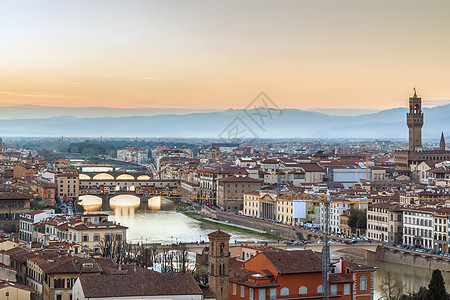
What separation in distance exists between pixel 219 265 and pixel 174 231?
18.2 m

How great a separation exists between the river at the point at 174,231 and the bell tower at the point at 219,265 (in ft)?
20.1

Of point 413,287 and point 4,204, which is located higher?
point 4,204

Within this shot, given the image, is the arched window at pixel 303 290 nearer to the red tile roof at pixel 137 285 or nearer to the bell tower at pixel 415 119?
the red tile roof at pixel 137 285

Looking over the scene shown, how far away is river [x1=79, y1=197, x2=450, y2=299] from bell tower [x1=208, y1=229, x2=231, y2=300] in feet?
20.1

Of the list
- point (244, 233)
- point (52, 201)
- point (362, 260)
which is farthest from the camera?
point (52, 201)

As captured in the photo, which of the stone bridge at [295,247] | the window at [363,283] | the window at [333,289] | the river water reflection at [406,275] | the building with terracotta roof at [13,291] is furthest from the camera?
the stone bridge at [295,247]

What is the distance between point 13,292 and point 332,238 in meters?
16.9

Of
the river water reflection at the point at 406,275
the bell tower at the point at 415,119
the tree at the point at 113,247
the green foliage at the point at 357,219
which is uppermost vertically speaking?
the bell tower at the point at 415,119

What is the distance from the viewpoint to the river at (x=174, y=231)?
78.8 ft

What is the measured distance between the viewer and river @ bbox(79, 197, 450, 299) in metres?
24.0

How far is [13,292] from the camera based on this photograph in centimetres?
1426

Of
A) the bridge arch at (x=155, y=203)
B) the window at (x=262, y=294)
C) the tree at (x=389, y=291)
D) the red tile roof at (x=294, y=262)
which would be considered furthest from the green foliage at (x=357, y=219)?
the window at (x=262, y=294)

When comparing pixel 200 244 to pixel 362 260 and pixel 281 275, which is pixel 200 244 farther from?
pixel 281 275

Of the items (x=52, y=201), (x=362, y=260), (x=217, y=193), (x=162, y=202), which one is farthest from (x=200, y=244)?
(x=162, y=202)
